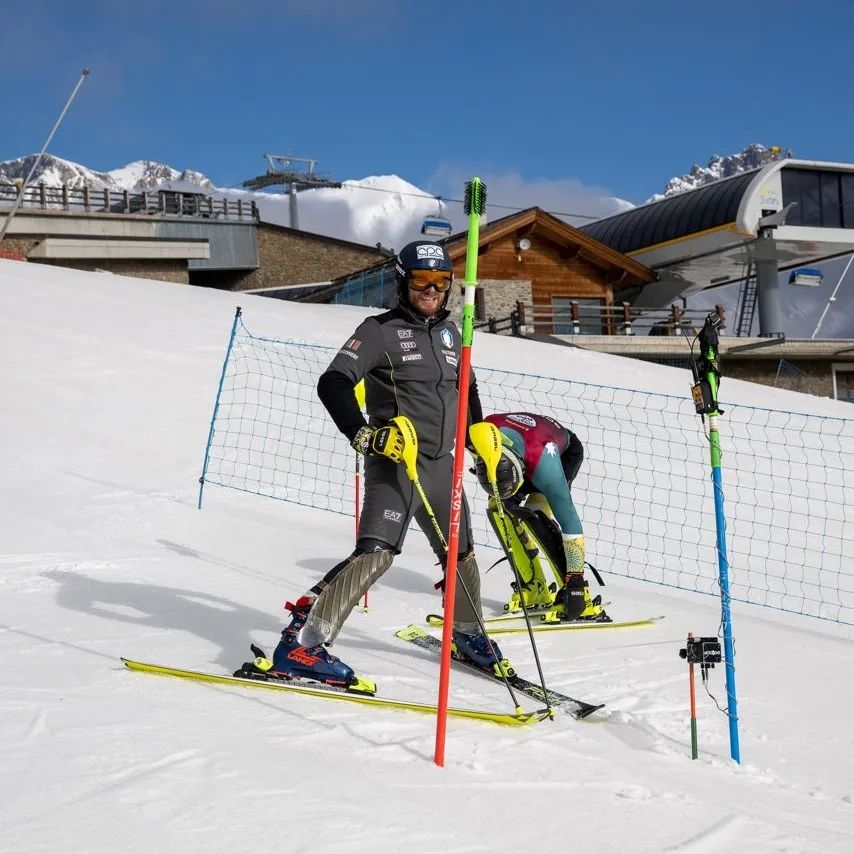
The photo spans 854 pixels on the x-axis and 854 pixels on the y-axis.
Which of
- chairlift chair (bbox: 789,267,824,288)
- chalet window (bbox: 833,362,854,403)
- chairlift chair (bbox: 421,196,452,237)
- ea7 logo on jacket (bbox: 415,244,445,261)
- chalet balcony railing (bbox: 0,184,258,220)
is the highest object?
chalet balcony railing (bbox: 0,184,258,220)

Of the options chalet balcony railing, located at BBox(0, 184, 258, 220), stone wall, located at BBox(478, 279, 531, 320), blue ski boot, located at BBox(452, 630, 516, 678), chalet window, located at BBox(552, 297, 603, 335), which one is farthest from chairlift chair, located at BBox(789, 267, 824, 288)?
blue ski boot, located at BBox(452, 630, 516, 678)

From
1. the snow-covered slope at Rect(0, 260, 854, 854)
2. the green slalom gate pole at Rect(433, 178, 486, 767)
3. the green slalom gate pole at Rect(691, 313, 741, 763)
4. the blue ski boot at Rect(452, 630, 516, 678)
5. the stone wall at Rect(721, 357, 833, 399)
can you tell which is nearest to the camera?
the snow-covered slope at Rect(0, 260, 854, 854)

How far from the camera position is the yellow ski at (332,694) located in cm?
371

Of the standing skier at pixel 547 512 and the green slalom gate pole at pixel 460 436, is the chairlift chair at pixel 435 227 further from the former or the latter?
the green slalom gate pole at pixel 460 436

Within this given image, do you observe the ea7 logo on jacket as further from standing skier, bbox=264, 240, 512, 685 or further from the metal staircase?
the metal staircase

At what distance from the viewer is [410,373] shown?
4.21 m

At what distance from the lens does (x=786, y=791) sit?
332cm

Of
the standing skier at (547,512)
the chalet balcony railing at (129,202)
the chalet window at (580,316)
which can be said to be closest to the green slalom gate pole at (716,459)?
the standing skier at (547,512)

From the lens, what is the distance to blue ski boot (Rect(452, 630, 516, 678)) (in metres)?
4.37

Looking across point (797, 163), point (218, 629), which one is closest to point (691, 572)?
point (218, 629)

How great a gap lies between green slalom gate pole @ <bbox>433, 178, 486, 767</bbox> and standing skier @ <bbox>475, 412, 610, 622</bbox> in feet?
7.69

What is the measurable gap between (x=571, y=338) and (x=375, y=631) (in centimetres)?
Answer: 2103

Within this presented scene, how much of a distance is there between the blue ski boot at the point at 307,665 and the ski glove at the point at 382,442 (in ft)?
2.50

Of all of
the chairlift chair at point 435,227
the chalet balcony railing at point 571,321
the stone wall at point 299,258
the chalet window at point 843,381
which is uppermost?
the stone wall at point 299,258
